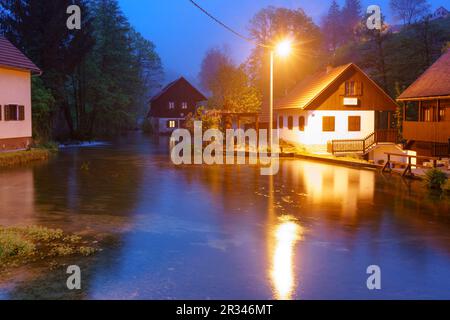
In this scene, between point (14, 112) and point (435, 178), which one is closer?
point (435, 178)

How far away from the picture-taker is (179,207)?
45.1ft

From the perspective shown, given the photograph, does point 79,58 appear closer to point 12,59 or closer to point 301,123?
point 12,59

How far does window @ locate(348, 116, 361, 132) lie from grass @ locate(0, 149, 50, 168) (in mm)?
23820

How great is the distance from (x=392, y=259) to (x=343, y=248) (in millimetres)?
1003

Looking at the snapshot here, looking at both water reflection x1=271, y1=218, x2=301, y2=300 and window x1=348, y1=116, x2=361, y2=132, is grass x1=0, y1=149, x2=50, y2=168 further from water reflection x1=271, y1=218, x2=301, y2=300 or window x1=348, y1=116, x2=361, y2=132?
window x1=348, y1=116, x2=361, y2=132

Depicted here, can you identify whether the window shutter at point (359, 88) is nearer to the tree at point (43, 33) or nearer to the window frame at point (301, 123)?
the window frame at point (301, 123)

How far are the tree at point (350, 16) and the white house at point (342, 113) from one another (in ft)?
306

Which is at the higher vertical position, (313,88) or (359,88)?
(313,88)

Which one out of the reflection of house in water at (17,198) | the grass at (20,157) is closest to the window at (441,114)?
the reflection of house in water at (17,198)

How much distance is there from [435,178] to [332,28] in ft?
386

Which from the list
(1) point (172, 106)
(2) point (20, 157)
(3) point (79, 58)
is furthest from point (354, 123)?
(1) point (172, 106)

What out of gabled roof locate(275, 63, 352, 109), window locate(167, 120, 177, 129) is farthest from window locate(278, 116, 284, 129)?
window locate(167, 120, 177, 129)

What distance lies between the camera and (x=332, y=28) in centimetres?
12850
